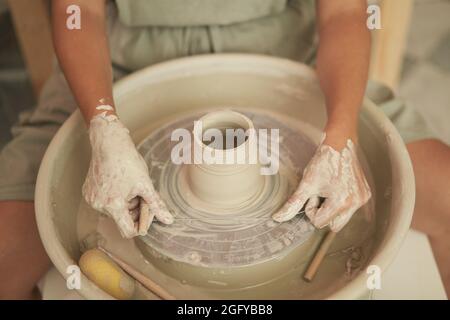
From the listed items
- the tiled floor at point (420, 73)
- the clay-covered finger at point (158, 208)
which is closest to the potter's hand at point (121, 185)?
the clay-covered finger at point (158, 208)

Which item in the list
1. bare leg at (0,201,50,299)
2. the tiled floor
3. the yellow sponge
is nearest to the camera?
the yellow sponge

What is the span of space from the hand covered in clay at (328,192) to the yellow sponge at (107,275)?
1.07ft

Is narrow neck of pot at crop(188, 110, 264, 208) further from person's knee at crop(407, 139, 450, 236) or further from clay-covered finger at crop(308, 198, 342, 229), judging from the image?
person's knee at crop(407, 139, 450, 236)

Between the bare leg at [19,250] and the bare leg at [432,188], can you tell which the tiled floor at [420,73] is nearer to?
the bare leg at [432,188]

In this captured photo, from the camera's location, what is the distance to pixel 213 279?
1.06 metres

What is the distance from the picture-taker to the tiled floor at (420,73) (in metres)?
2.34

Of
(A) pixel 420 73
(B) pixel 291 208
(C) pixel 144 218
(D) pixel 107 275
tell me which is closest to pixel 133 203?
(C) pixel 144 218

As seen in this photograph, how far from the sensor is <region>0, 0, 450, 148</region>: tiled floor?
2340 mm

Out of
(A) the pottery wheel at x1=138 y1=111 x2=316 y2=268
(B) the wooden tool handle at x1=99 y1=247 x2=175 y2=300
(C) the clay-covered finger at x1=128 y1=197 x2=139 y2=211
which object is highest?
(C) the clay-covered finger at x1=128 y1=197 x2=139 y2=211

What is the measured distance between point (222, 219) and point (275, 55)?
593 mm

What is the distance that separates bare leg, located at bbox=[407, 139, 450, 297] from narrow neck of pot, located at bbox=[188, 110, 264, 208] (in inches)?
16.0

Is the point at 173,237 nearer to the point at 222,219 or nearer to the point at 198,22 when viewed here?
the point at 222,219

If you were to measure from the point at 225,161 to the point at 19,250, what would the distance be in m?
0.55

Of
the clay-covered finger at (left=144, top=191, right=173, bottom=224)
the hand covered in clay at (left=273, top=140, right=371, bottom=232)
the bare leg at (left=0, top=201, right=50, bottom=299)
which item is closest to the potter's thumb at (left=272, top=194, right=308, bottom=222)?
the hand covered in clay at (left=273, top=140, right=371, bottom=232)
